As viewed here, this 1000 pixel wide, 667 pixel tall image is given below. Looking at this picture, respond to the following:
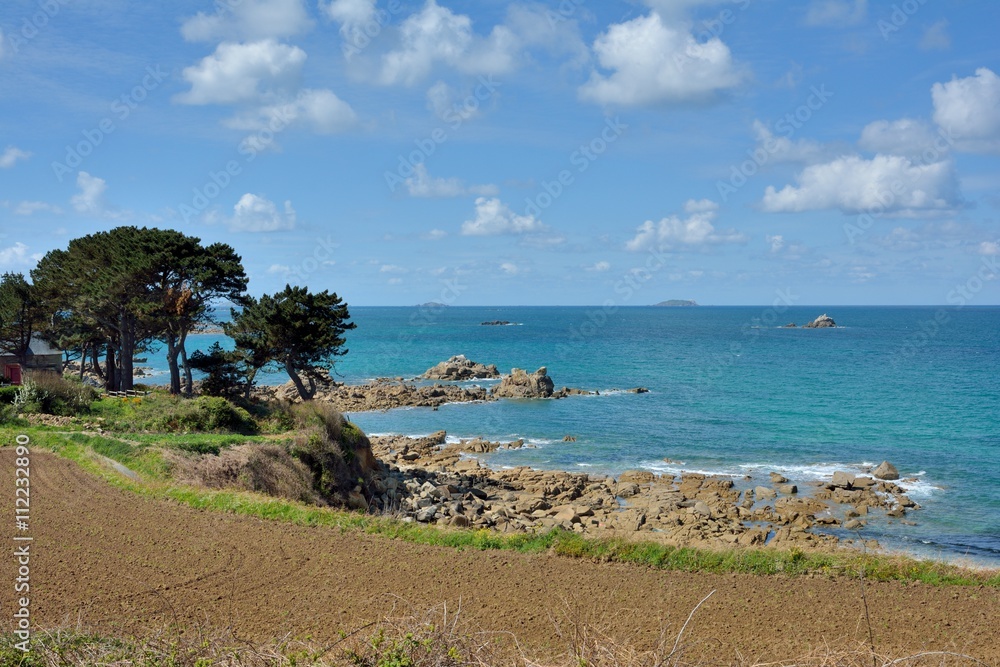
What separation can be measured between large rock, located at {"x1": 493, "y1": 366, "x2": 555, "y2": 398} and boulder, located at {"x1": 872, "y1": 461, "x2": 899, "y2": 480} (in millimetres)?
32953

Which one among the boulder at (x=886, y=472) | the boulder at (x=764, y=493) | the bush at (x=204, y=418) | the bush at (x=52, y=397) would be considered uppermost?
the bush at (x=52, y=397)

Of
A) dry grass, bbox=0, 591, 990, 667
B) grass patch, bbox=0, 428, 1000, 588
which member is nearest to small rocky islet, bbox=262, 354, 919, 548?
grass patch, bbox=0, 428, 1000, 588

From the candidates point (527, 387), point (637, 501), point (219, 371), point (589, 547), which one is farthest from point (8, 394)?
point (527, 387)

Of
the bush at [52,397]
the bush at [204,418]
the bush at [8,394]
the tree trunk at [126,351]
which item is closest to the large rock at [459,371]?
the tree trunk at [126,351]

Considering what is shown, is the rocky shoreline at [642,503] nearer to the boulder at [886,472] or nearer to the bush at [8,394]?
the boulder at [886,472]

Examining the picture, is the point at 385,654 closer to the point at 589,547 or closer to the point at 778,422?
the point at 589,547

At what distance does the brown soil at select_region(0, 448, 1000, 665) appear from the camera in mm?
12305

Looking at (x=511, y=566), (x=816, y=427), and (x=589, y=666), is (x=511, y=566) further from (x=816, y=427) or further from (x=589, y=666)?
(x=816, y=427)

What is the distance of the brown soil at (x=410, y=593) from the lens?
1230 cm

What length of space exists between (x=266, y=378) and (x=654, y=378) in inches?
1698

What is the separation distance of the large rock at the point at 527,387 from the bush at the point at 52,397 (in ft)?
123

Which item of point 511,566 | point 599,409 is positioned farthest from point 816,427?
point 511,566

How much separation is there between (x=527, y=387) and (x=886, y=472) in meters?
34.6

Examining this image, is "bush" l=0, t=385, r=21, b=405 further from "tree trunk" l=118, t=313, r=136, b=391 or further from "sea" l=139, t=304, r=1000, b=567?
"sea" l=139, t=304, r=1000, b=567
